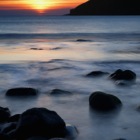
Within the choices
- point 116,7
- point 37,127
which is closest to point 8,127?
point 37,127

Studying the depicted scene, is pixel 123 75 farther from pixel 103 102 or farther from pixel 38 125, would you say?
pixel 38 125

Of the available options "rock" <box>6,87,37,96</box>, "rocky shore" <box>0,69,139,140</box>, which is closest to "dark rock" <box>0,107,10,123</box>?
"rocky shore" <box>0,69,139,140</box>

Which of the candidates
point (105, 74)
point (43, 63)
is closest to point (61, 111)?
point (105, 74)

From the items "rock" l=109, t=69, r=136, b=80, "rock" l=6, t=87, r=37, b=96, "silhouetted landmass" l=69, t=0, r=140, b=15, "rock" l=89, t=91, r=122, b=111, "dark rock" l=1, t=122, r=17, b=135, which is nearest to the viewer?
"dark rock" l=1, t=122, r=17, b=135

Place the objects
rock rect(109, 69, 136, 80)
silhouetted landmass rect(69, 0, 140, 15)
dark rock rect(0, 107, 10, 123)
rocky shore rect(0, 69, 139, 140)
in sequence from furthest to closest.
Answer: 1. silhouetted landmass rect(69, 0, 140, 15)
2. rock rect(109, 69, 136, 80)
3. dark rock rect(0, 107, 10, 123)
4. rocky shore rect(0, 69, 139, 140)

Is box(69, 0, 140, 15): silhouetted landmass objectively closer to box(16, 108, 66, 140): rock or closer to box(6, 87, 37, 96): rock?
box(6, 87, 37, 96): rock

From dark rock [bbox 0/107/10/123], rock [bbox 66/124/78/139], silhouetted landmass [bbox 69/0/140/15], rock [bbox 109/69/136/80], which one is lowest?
silhouetted landmass [bbox 69/0/140/15]

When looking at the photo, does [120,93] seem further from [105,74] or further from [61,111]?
[105,74]

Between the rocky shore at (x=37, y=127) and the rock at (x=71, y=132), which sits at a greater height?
the rocky shore at (x=37, y=127)

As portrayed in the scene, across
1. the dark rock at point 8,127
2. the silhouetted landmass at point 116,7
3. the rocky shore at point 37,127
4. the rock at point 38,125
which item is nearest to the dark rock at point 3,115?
the rocky shore at point 37,127

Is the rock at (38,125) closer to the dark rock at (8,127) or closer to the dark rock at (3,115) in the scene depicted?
the dark rock at (8,127)

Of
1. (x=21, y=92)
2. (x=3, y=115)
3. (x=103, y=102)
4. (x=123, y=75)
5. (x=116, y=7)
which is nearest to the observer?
(x=3, y=115)

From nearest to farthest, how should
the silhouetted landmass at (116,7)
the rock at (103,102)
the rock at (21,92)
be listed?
the rock at (103,102) → the rock at (21,92) → the silhouetted landmass at (116,7)

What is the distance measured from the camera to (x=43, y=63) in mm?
13266
